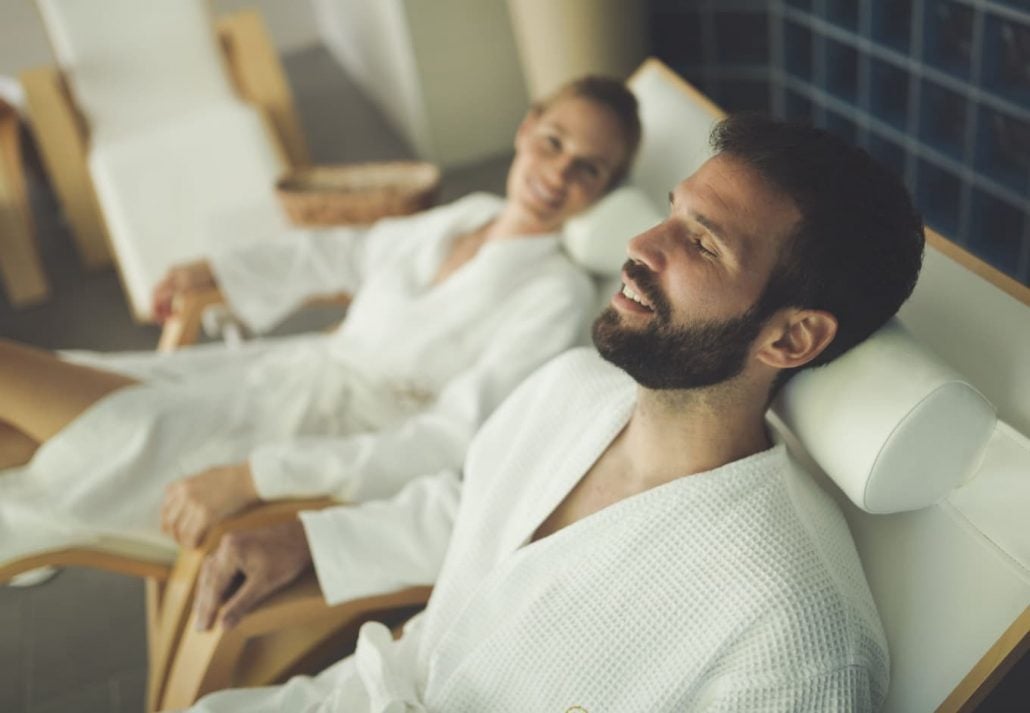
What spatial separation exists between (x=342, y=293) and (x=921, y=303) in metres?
1.39

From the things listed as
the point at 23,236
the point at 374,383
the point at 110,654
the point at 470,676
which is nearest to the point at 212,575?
the point at 470,676

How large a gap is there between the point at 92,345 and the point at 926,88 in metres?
2.44

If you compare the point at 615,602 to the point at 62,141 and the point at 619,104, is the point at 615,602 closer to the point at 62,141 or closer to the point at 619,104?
the point at 619,104

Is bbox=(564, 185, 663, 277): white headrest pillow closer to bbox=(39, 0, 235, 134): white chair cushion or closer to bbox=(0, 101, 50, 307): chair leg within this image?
bbox=(39, 0, 235, 134): white chair cushion

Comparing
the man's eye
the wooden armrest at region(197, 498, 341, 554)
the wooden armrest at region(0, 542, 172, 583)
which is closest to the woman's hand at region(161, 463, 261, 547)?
the wooden armrest at region(197, 498, 341, 554)

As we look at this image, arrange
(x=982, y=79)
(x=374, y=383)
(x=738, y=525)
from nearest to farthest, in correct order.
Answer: (x=738, y=525), (x=374, y=383), (x=982, y=79)

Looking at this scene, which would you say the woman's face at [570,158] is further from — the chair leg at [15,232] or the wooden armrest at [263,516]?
the chair leg at [15,232]

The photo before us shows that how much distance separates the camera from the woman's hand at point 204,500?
1.65 m

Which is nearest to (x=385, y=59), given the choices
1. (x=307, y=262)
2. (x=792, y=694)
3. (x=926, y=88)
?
(x=307, y=262)

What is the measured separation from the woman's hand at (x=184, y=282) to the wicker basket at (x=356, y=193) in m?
0.44

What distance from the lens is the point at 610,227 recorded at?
6.13 ft

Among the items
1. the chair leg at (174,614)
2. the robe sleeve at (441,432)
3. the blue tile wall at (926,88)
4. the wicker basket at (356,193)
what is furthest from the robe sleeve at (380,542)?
the blue tile wall at (926,88)

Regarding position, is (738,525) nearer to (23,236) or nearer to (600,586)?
(600,586)

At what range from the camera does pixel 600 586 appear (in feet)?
4.14
